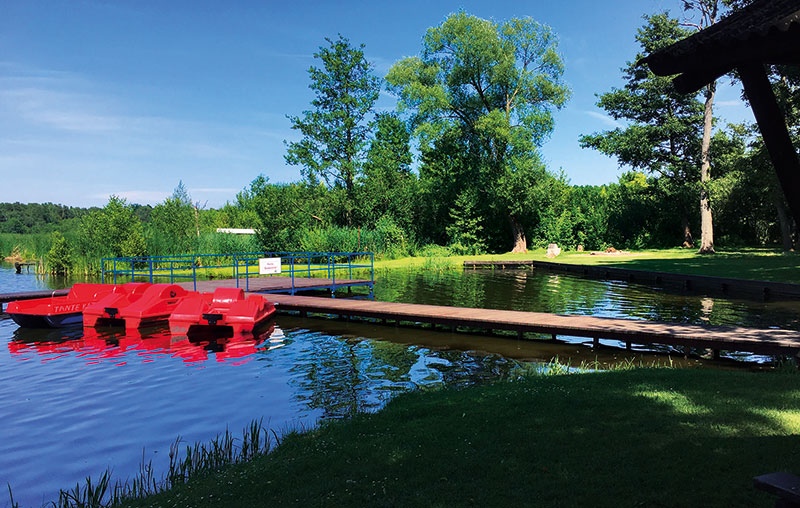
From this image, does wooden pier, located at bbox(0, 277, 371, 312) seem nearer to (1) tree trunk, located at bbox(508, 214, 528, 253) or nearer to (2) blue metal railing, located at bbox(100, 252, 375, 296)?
(2) blue metal railing, located at bbox(100, 252, 375, 296)

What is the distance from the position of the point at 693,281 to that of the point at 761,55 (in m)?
20.3

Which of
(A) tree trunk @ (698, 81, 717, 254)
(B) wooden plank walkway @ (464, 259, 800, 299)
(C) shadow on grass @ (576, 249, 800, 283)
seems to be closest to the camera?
(B) wooden plank walkway @ (464, 259, 800, 299)

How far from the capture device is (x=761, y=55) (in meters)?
3.12

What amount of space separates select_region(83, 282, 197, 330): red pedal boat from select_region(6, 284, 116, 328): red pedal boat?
1.53 ft

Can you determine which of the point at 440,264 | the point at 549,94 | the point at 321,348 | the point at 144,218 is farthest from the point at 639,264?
the point at 144,218

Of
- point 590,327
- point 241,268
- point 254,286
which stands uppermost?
point 241,268

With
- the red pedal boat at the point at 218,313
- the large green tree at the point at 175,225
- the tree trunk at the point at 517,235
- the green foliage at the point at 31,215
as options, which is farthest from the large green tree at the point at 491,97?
the green foliage at the point at 31,215

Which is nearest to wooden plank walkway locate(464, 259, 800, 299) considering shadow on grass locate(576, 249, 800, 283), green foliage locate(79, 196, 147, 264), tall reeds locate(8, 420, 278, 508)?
shadow on grass locate(576, 249, 800, 283)

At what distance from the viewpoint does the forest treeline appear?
32.8 metres

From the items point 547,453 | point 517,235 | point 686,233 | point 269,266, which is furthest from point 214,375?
point 686,233

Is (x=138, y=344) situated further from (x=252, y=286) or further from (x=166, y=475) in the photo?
(x=166, y=475)

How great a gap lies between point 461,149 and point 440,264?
12.7 meters

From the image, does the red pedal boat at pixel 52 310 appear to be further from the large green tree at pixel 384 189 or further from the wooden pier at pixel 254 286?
the large green tree at pixel 384 189

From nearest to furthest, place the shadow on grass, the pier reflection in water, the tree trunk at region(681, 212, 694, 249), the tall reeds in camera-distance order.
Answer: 1. the tall reeds
2. the pier reflection in water
3. the shadow on grass
4. the tree trunk at region(681, 212, 694, 249)
